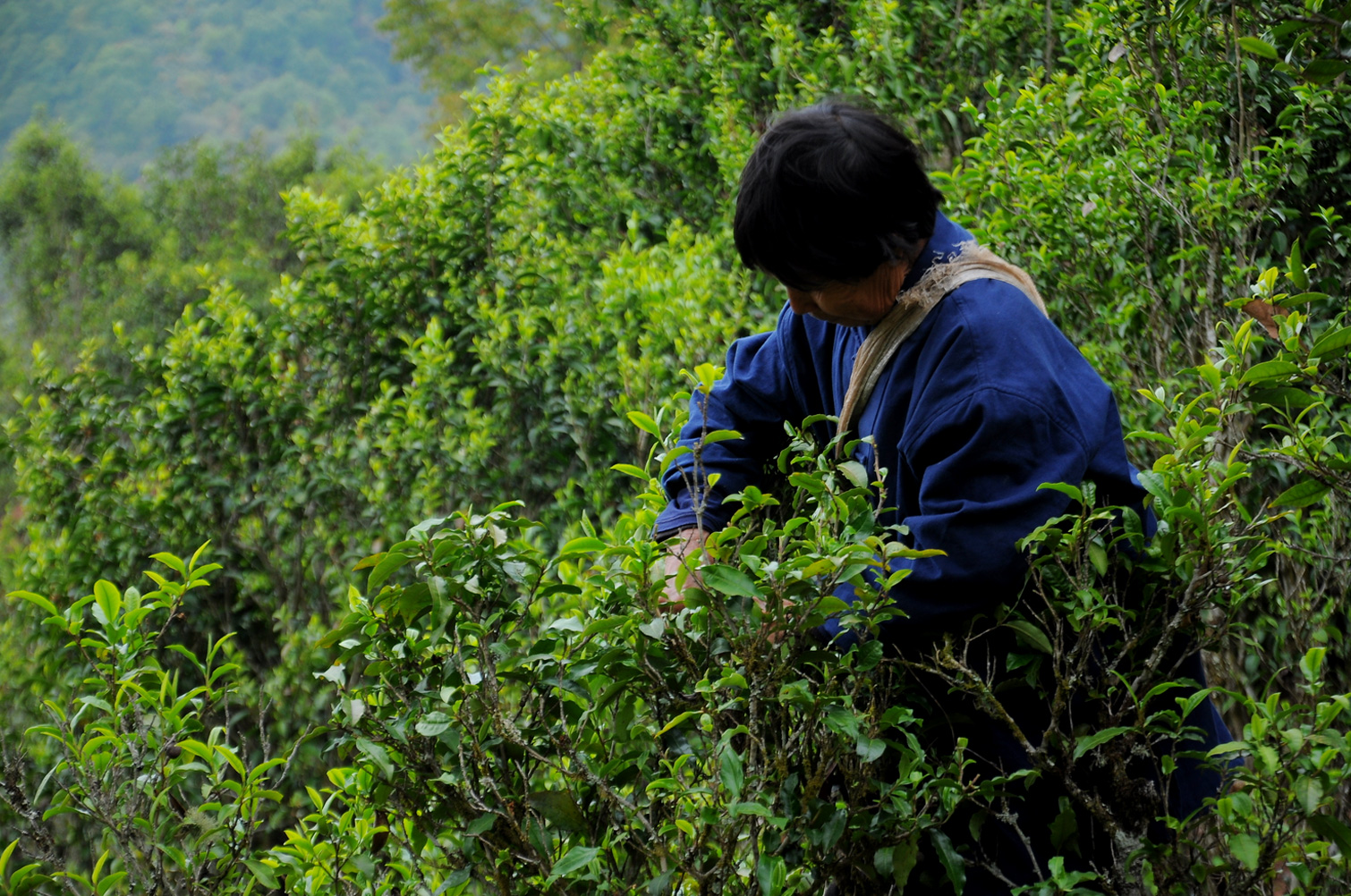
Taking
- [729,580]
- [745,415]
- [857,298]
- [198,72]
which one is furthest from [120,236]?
[198,72]

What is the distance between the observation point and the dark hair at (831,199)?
5.39 ft

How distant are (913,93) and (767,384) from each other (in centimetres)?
274

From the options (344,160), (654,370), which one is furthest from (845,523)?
(344,160)

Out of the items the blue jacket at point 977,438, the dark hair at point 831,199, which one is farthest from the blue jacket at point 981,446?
the dark hair at point 831,199

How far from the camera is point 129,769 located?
5.66 ft

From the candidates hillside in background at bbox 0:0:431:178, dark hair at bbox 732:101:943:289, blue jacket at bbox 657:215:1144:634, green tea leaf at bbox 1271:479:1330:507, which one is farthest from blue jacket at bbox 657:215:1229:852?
hillside in background at bbox 0:0:431:178

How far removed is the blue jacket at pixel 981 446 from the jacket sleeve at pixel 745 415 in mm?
51

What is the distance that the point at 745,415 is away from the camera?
6.84ft

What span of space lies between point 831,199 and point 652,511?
0.65m

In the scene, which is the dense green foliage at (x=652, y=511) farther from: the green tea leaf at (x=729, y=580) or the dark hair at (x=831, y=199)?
the dark hair at (x=831, y=199)

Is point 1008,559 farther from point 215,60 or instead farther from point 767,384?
point 215,60

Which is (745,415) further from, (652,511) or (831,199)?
(831,199)

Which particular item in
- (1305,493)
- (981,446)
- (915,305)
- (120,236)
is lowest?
(120,236)

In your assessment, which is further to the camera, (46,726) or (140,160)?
(140,160)
